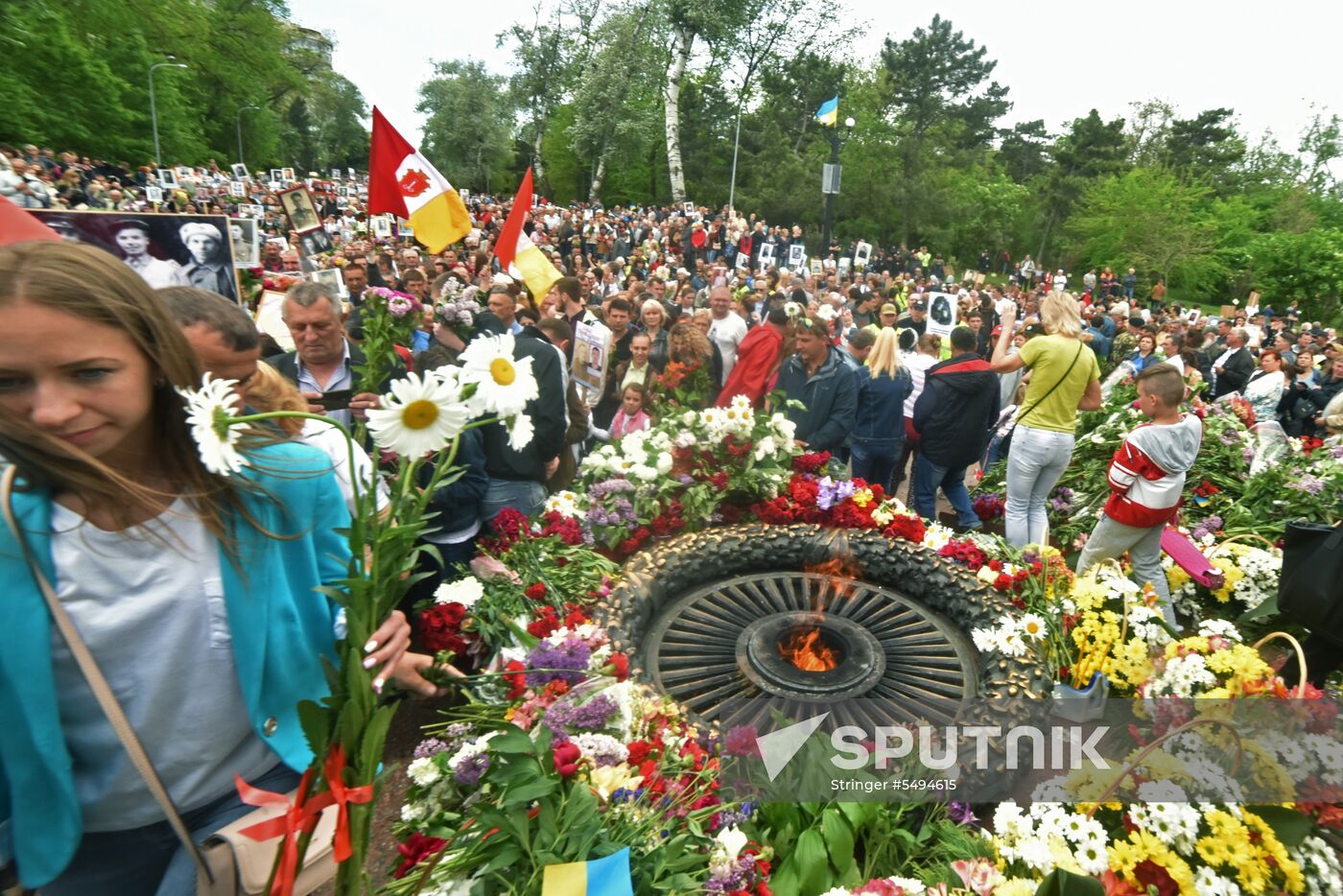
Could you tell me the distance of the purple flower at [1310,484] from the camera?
18.1 ft

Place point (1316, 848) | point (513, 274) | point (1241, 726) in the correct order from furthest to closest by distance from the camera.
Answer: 1. point (513, 274)
2. point (1241, 726)
3. point (1316, 848)

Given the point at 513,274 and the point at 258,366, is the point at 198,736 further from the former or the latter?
the point at 513,274

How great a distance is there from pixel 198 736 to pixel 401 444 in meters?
0.74

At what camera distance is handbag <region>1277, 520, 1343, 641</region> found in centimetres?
309

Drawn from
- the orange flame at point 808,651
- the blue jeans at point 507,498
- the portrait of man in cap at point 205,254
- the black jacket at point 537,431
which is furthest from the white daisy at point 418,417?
the portrait of man in cap at point 205,254

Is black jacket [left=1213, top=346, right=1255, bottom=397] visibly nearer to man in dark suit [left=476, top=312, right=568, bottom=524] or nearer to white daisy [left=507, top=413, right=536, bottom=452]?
man in dark suit [left=476, top=312, right=568, bottom=524]

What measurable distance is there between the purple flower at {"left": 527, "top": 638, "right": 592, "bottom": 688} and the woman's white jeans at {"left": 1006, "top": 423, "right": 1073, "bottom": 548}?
3.77 metres

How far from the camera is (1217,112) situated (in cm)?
4406

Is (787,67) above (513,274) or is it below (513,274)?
above

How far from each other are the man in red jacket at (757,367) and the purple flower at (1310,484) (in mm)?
4038

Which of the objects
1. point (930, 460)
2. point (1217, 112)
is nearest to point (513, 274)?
point (930, 460)

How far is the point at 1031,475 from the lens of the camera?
5.38 m

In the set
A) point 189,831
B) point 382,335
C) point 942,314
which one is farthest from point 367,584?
point 942,314

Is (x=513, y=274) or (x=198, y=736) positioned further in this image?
(x=513, y=274)
